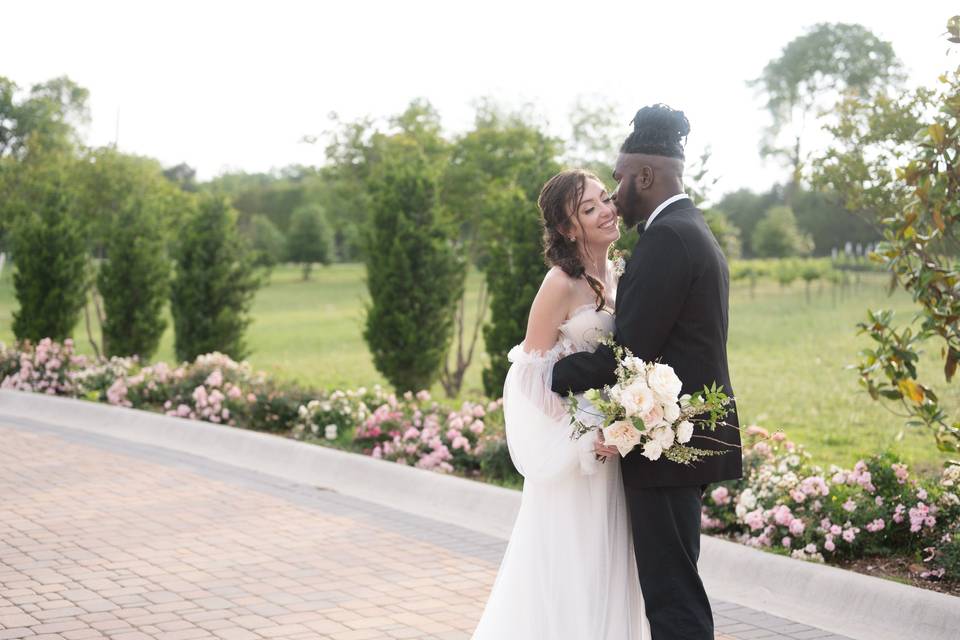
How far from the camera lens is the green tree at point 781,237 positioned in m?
64.4

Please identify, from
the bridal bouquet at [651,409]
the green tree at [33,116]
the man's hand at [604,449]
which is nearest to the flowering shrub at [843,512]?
the man's hand at [604,449]

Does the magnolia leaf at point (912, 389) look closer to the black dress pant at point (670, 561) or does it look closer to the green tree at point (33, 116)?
the black dress pant at point (670, 561)

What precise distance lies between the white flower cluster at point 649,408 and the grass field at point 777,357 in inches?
104

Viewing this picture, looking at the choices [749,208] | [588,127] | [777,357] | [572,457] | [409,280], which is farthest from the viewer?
[749,208]

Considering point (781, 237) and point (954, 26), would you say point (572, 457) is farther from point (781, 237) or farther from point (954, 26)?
point (781, 237)

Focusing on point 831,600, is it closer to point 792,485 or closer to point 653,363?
point 792,485

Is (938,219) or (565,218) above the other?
(938,219)

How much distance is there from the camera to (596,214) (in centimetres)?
407

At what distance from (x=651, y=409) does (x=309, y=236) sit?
67911mm

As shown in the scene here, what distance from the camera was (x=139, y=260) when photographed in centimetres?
1791

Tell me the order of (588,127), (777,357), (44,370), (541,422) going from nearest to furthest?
(541,422), (44,370), (777,357), (588,127)

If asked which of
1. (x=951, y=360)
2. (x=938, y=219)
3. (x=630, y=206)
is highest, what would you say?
(x=938, y=219)

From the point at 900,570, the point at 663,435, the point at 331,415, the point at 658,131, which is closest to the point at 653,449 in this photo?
the point at 663,435

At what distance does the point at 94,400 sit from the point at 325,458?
17.9ft
